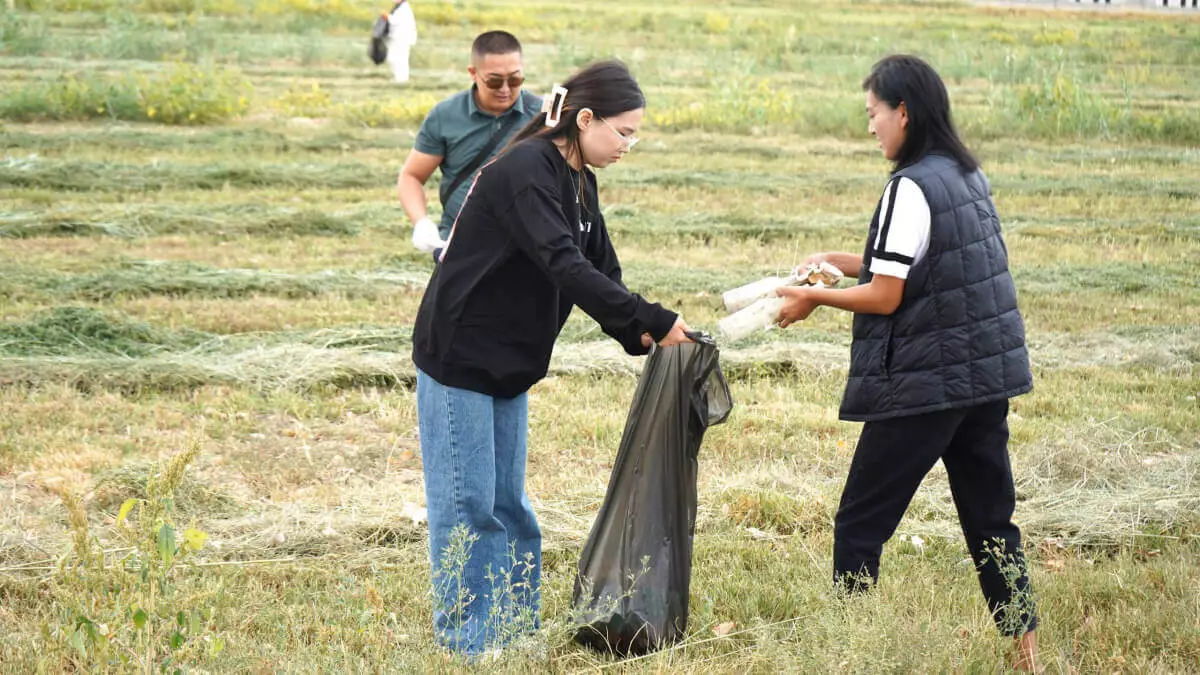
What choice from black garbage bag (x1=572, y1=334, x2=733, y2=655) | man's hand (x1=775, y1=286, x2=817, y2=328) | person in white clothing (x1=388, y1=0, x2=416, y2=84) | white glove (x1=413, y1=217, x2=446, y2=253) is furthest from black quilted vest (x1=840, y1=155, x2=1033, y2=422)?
person in white clothing (x1=388, y1=0, x2=416, y2=84)

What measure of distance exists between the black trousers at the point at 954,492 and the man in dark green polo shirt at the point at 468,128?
224cm

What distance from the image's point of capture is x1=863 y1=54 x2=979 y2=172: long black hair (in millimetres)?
3174

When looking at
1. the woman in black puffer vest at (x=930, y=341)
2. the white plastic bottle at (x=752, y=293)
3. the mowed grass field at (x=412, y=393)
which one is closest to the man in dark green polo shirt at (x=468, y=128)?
the mowed grass field at (x=412, y=393)

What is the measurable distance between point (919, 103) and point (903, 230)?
0.33 metres

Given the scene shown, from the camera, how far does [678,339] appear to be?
322cm

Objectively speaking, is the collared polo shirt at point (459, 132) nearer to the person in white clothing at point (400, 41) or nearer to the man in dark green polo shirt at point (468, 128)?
the man in dark green polo shirt at point (468, 128)

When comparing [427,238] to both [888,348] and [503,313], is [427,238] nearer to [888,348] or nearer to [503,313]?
[503,313]

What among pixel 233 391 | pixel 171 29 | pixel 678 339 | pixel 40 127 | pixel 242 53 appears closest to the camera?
pixel 678 339

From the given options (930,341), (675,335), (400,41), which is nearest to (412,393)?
(675,335)

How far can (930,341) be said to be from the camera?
10.5ft

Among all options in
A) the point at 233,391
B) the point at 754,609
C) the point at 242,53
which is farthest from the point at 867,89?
the point at 242,53

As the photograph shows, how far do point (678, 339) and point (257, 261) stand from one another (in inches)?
241

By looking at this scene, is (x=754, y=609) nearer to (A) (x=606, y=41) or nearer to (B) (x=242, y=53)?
(B) (x=242, y=53)

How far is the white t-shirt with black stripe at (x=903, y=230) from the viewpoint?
314 cm
